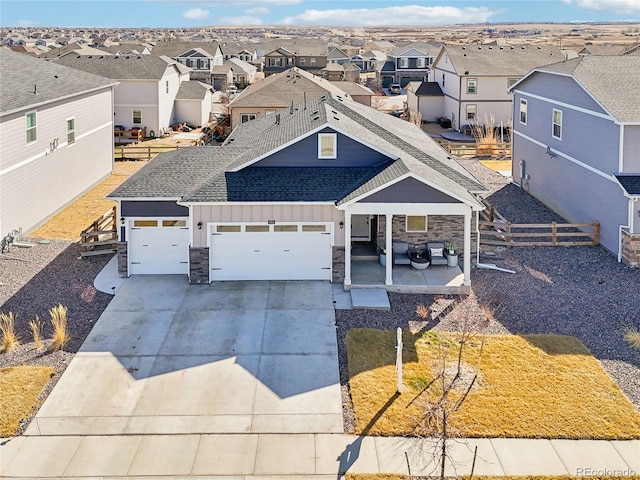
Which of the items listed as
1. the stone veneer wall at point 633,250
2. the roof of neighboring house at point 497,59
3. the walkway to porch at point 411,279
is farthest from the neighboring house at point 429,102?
the walkway to porch at point 411,279

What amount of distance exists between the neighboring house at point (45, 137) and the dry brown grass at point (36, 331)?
302 inches

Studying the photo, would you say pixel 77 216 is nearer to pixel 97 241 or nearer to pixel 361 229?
pixel 97 241

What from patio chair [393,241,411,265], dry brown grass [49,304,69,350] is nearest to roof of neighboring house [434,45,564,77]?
patio chair [393,241,411,265]

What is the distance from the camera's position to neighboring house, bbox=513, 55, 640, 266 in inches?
824

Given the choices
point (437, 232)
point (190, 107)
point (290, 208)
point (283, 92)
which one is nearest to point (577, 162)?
point (437, 232)

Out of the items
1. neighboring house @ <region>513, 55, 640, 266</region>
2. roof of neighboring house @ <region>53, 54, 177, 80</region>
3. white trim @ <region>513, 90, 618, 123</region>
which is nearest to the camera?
neighboring house @ <region>513, 55, 640, 266</region>

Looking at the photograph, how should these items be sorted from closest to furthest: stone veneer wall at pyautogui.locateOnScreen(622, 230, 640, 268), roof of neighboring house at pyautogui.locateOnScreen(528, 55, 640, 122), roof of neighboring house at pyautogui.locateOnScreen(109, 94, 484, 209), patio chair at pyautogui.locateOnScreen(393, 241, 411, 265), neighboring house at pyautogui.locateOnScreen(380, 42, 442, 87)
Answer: roof of neighboring house at pyautogui.locateOnScreen(109, 94, 484, 209) < patio chair at pyautogui.locateOnScreen(393, 241, 411, 265) < stone veneer wall at pyautogui.locateOnScreen(622, 230, 640, 268) < roof of neighboring house at pyautogui.locateOnScreen(528, 55, 640, 122) < neighboring house at pyautogui.locateOnScreen(380, 42, 442, 87)

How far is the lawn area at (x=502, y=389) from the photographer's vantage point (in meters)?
11.3

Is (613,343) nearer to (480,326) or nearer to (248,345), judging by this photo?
(480,326)

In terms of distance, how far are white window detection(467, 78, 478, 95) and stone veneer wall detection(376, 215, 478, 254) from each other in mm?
34671

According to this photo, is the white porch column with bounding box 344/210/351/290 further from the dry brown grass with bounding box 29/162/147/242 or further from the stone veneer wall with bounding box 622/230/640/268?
the stone veneer wall with bounding box 622/230/640/268

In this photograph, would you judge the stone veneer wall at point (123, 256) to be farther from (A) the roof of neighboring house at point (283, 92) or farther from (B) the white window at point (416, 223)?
(A) the roof of neighboring house at point (283, 92)

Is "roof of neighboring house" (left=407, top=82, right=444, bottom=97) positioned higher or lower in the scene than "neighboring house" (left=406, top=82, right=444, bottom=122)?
higher

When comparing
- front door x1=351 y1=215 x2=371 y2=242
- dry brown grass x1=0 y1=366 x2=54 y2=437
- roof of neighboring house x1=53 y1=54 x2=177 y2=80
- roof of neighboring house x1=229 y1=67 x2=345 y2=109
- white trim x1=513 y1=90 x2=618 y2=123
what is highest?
roof of neighboring house x1=53 y1=54 x2=177 y2=80
